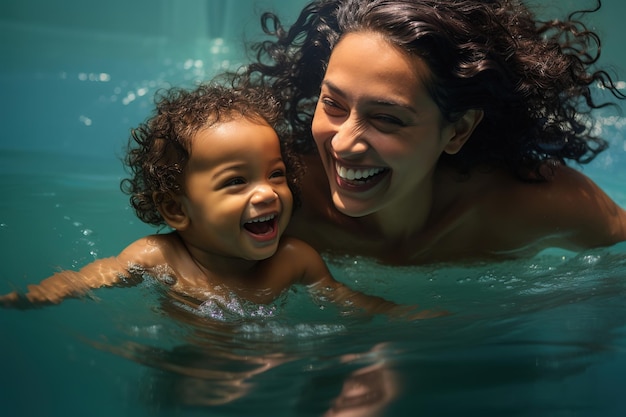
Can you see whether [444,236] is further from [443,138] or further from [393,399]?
[393,399]

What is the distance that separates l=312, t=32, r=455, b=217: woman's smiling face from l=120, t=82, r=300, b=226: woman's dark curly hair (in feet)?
0.44

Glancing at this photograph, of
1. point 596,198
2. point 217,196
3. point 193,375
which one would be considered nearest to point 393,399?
point 193,375

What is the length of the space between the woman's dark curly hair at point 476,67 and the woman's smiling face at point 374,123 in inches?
1.6

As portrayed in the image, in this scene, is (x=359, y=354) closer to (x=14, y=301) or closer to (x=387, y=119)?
(x=387, y=119)

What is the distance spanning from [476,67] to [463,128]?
0.55 ft

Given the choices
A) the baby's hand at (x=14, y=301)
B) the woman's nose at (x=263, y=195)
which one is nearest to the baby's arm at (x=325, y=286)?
the woman's nose at (x=263, y=195)

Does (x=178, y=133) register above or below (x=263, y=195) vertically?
above

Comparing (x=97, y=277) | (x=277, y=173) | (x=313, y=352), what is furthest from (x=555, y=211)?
(x=97, y=277)

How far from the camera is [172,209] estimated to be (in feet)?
6.32

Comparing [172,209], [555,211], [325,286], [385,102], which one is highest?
[385,102]

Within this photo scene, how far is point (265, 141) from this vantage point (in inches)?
72.1

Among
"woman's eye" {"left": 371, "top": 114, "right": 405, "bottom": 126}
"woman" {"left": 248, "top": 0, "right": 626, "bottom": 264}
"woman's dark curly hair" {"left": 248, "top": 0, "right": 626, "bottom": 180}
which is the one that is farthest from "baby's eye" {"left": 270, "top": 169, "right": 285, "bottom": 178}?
"woman's dark curly hair" {"left": 248, "top": 0, "right": 626, "bottom": 180}

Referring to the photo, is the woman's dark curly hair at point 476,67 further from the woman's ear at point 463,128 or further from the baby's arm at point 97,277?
the baby's arm at point 97,277

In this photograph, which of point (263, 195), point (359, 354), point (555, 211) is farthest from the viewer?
point (555, 211)
